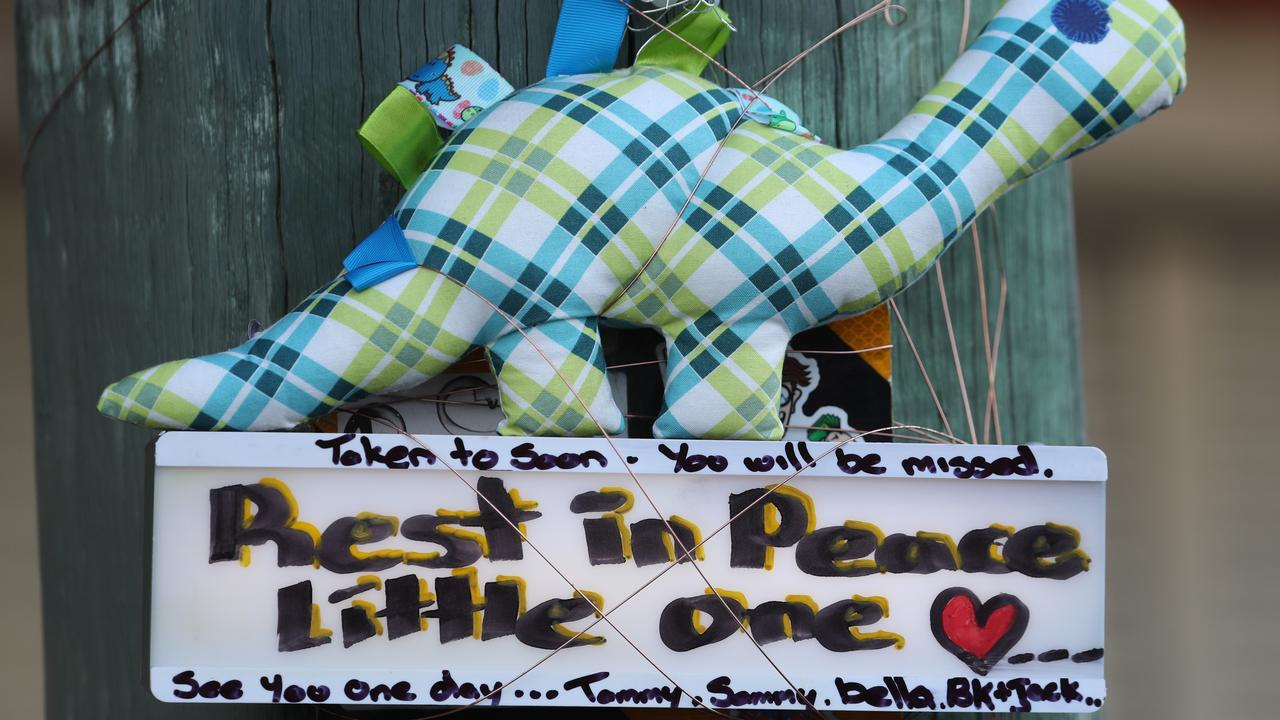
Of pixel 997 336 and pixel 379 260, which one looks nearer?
pixel 379 260

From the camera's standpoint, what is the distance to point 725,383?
1031 millimetres

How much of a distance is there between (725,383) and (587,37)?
397 millimetres

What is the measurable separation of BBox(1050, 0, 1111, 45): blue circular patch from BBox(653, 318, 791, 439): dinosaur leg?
420 millimetres

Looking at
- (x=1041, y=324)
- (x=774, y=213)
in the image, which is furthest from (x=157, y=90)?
(x=1041, y=324)

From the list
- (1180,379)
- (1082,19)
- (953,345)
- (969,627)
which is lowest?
(969,627)

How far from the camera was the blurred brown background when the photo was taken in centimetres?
260

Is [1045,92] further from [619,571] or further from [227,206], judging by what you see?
[227,206]

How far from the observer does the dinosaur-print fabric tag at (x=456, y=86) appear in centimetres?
108

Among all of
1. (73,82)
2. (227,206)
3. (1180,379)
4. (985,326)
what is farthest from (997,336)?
(1180,379)

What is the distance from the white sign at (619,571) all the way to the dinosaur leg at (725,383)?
32 mm

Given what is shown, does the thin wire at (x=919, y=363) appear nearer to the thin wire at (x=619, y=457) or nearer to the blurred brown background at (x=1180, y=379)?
the thin wire at (x=619, y=457)

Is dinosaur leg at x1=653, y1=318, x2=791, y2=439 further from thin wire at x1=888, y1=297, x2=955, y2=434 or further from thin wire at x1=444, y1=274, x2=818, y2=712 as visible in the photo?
thin wire at x1=888, y1=297, x2=955, y2=434

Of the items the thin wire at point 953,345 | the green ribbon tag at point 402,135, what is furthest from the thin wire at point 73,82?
the thin wire at point 953,345

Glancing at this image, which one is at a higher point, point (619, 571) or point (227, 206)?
point (227, 206)
